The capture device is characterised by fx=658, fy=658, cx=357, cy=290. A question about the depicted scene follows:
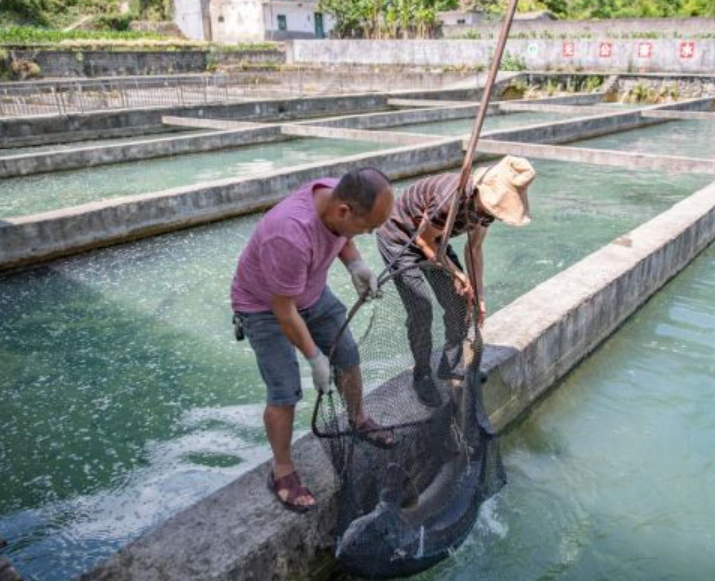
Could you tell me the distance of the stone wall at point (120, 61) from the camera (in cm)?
2814

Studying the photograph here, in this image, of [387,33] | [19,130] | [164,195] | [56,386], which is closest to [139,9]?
[387,33]

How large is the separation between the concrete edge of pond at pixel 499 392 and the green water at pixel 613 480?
25cm

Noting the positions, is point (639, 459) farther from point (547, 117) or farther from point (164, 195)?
point (547, 117)

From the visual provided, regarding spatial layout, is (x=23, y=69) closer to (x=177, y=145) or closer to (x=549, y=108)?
(x=177, y=145)

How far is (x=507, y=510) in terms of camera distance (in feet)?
10.5

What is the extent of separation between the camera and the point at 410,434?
275 cm

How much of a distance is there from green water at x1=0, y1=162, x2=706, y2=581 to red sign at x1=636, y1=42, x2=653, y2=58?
21050mm

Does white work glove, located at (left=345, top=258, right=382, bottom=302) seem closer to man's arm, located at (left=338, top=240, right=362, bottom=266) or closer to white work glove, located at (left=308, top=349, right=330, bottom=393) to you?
man's arm, located at (left=338, top=240, right=362, bottom=266)

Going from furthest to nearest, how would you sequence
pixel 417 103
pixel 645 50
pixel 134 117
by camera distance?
1. pixel 645 50
2. pixel 417 103
3. pixel 134 117

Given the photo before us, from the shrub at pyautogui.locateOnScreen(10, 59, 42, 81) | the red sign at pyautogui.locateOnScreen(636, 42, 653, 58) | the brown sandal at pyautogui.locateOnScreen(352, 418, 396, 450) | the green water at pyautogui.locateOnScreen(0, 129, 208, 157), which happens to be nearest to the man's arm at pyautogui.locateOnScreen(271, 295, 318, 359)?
the brown sandal at pyautogui.locateOnScreen(352, 418, 396, 450)

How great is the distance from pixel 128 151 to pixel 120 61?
20514 millimetres

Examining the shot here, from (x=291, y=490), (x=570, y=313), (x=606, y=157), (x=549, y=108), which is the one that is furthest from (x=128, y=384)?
(x=549, y=108)

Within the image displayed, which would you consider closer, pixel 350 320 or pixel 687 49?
pixel 350 320

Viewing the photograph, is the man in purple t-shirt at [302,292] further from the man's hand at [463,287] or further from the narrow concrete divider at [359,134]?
the narrow concrete divider at [359,134]
